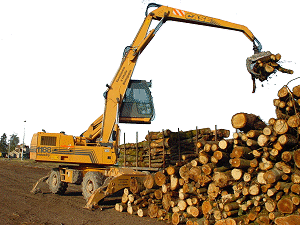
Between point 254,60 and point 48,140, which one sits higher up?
point 254,60

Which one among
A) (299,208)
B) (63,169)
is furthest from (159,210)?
(63,169)

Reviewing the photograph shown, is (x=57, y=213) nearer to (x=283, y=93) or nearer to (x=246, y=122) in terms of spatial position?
(x=246, y=122)

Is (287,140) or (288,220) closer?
(288,220)

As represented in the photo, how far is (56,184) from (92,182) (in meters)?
3.55

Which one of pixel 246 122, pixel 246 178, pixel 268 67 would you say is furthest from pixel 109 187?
pixel 268 67

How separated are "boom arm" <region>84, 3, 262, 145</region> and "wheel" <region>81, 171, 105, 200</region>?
1737mm

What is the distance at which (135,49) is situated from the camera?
13.0 m

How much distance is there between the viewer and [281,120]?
6242 millimetres

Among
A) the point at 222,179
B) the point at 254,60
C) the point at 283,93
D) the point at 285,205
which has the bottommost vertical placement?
the point at 285,205

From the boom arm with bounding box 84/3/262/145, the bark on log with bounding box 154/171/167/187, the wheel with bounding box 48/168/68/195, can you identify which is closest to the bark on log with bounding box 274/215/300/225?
the bark on log with bounding box 154/171/167/187

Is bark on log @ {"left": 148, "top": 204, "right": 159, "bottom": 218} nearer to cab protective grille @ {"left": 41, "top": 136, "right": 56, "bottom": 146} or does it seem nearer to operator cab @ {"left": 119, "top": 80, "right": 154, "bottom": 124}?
operator cab @ {"left": 119, "top": 80, "right": 154, "bottom": 124}

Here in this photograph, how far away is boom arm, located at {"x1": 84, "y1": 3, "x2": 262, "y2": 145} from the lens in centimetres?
1259

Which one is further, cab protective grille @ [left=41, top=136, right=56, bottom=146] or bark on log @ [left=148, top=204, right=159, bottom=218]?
cab protective grille @ [left=41, top=136, right=56, bottom=146]

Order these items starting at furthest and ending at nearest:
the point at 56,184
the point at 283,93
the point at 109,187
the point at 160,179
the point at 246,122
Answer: the point at 56,184, the point at 109,187, the point at 160,179, the point at 246,122, the point at 283,93
